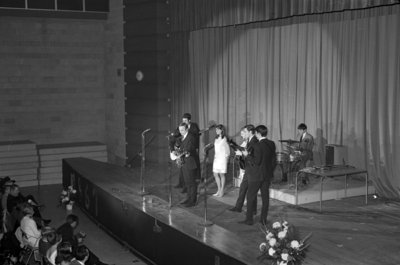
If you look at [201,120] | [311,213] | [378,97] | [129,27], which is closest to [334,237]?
[311,213]

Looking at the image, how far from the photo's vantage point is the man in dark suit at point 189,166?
1056 cm

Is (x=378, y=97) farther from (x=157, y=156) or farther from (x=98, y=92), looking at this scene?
(x=98, y=92)

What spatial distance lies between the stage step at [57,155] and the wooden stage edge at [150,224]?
10.2ft

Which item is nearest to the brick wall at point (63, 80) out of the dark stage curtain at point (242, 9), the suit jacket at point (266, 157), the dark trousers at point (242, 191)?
the dark stage curtain at point (242, 9)

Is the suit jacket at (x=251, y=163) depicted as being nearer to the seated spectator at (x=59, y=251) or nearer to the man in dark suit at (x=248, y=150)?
the man in dark suit at (x=248, y=150)

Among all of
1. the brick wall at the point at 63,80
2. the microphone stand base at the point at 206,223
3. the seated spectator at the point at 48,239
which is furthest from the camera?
the brick wall at the point at 63,80

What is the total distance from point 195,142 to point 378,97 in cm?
350

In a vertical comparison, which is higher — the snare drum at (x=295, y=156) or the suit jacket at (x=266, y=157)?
the suit jacket at (x=266, y=157)

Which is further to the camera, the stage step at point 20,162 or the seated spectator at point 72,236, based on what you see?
the stage step at point 20,162

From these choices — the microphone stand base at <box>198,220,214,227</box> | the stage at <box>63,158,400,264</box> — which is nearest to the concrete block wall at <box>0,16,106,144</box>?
the stage at <box>63,158,400,264</box>

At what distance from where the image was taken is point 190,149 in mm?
10695

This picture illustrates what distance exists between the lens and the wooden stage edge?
816 centimetres

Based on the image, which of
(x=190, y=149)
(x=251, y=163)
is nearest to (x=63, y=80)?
(x=190, y=149)

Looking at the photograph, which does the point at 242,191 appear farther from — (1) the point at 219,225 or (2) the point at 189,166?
(2) the point at 189,166
